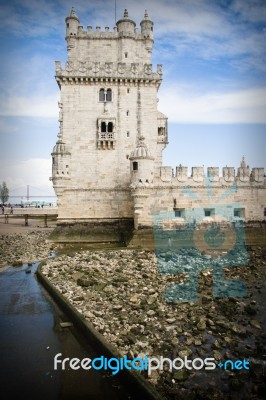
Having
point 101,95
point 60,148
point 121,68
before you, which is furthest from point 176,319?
point 121,68

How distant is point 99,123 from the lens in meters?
21.4

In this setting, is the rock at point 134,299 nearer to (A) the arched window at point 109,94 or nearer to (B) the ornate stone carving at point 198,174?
(B) the ornate stone carving at point 198,174

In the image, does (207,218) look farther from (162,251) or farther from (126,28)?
(126,28)

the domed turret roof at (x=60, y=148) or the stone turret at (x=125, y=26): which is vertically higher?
the stone turret at (x=125, y=26)

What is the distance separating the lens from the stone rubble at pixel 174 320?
5.65m

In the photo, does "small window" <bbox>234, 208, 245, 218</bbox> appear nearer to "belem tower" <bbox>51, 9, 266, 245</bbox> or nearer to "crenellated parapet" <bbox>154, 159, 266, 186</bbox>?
"crenellated parapet" <bbox>154, 159, 266, 186</bbox>

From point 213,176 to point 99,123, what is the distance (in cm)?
867

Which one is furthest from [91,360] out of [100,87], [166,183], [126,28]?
[126,28]

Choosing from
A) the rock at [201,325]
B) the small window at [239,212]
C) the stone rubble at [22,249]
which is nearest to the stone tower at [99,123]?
the stone rubble at [22,249]

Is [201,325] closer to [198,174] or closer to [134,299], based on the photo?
[134,299]

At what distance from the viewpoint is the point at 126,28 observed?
22422 mm

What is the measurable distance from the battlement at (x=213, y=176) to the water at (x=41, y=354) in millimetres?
11220

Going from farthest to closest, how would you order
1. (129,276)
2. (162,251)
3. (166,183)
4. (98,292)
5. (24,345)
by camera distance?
(166,183)
(162,251)
(129,276)
(98,292)
(24,345)

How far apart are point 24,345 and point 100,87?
727 inches
